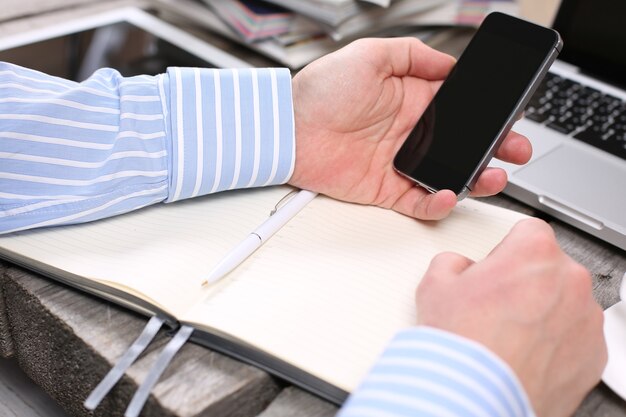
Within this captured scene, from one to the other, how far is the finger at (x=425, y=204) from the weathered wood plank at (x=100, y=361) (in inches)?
7.6

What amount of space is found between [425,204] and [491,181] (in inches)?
2.4

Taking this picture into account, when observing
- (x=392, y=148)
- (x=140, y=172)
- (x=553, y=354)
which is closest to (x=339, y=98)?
(x=392, y=148)

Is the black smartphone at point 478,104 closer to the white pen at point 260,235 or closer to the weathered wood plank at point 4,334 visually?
the white pen at point 260,235

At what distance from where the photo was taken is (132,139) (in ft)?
1.73

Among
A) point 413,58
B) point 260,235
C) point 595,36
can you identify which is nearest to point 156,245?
point 260,235

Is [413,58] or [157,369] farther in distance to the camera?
[413,58]

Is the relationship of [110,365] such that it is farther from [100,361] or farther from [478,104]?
[478,104]

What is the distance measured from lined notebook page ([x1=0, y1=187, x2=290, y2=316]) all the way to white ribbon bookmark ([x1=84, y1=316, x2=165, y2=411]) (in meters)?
0.01

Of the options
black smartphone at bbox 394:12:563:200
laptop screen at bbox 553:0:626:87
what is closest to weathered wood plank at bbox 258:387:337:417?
black smartphone at bbox 394:12:563:200

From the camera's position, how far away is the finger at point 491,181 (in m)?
0.54

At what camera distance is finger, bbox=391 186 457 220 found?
1.68ft

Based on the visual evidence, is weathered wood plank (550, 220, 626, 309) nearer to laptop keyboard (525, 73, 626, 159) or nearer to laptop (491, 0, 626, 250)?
laptop (491, 0, 626, 250)

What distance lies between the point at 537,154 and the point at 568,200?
0.26 feet

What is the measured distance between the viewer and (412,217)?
0.54 meters
